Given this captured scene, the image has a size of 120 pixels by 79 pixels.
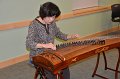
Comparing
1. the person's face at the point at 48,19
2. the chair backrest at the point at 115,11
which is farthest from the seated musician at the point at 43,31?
the chair backrest at the point at 115,11

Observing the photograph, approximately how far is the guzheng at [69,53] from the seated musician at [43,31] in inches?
A: 5.1

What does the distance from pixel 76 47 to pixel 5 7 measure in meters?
1.84

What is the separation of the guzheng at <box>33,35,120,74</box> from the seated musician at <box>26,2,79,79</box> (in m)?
0.13

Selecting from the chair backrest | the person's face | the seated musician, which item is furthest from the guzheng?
the chair backrest

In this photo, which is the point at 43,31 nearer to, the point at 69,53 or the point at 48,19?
the point at 48,19

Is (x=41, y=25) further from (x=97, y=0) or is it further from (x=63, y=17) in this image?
(x=97, y=0)

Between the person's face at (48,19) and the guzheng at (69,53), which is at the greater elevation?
the person's face at (48,19)

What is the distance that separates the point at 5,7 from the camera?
348 cm

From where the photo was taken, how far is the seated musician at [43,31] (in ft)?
6.53

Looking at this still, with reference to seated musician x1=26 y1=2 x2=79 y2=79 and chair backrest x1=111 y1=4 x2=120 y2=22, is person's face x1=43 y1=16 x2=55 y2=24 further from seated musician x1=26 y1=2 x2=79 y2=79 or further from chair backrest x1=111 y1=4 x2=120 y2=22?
chair backrest x1=111 y1=4 x2=120 y2=22

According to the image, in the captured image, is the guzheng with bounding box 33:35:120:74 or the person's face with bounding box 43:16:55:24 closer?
the guzheng with bounding box 33:35:120:74

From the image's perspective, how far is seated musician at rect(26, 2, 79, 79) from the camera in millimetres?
Answer: 1991

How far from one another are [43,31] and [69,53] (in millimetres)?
402

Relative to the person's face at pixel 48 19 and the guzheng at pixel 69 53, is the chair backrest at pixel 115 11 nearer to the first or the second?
the guzheng at pixel 69 53
